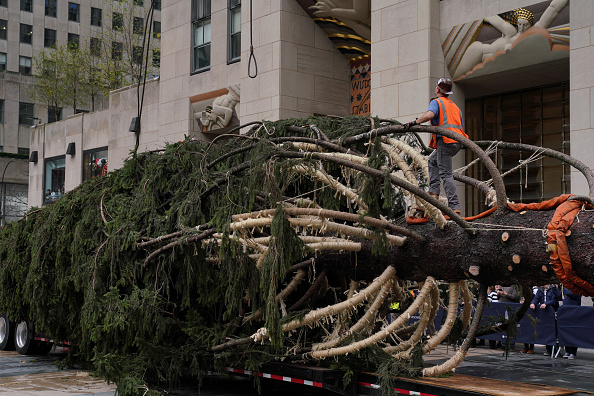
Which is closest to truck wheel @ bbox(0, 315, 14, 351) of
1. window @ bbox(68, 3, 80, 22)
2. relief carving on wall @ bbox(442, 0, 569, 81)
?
relief carving on wall @ bbox(442, 0, 569, 81)

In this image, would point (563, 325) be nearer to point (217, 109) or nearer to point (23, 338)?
point (23, 338)

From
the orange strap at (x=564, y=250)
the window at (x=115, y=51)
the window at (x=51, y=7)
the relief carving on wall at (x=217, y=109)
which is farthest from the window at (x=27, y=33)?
the orange strap at (x=564, y=250)

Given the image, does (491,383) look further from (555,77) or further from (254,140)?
(555,77)

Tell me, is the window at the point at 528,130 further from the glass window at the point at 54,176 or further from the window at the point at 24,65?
the window at the point at 24,65

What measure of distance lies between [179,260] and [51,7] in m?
65.8

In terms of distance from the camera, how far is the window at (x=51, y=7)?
68.2m

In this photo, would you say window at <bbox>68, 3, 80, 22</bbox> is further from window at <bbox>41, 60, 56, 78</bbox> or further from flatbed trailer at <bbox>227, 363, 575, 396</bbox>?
flatbed trailer at <bbox>227, 363, 575, 396</bbox>

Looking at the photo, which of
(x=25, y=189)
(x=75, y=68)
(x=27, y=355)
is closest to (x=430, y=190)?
(x=27, y=355)

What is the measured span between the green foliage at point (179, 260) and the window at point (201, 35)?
15.0m

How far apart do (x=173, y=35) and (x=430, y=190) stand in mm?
20218

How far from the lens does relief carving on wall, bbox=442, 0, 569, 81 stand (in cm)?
1510

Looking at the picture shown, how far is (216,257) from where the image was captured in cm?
893

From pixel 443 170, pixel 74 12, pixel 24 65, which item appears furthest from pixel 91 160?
pixel 74 12

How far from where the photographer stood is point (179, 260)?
9.25 meters
